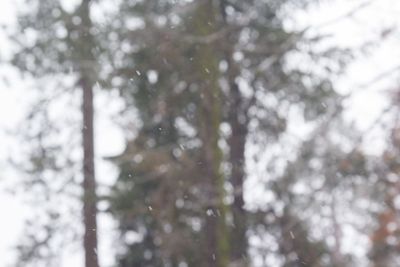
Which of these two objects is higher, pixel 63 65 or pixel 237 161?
pixel 63 65

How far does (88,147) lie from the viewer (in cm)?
1147

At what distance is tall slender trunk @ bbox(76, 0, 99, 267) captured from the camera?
34.6ft

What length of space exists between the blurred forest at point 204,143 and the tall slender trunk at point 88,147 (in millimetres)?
24

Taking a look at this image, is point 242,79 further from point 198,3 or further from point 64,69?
point 64,69

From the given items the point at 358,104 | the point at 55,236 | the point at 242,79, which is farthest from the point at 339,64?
the point at 55,236

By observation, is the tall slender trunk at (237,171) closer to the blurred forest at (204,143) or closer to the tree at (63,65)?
the blurred forest at (204,143)

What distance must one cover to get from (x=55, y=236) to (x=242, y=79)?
195 inches

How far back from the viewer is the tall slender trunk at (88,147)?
1055 cm

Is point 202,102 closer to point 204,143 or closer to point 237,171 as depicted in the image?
point 204,143

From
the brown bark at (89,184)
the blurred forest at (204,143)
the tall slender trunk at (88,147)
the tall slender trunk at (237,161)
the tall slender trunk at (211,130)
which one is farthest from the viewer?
the brown bark at (89,184)

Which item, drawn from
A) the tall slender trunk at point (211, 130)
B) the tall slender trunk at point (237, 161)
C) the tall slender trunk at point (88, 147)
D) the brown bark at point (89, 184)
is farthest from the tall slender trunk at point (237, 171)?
the brown bark at point (89, 184)

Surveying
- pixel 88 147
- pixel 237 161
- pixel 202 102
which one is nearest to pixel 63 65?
pixel 88 147

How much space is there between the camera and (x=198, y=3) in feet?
23.4

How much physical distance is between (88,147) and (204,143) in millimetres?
4653
